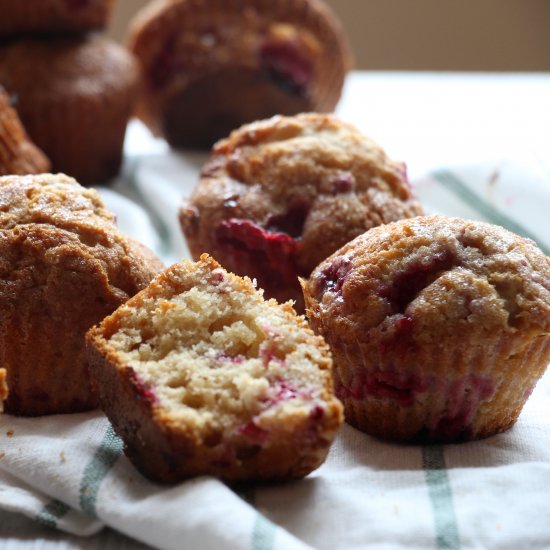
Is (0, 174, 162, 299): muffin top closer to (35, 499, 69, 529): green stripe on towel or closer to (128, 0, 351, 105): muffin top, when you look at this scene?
(35, 499, 69, 529): green stripe on towel

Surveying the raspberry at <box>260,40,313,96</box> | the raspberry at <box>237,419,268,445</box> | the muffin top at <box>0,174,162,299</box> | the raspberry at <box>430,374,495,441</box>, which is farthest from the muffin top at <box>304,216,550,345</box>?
the raspberry at <box>260,40,313,96</box>

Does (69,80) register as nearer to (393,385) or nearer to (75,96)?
(75,96)

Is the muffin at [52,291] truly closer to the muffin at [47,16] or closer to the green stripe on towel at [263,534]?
the green stripe on towel at [263,534]

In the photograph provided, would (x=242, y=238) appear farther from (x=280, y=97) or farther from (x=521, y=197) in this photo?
(x=280, y=97)

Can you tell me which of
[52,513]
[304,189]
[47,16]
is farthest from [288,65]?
[52,513]

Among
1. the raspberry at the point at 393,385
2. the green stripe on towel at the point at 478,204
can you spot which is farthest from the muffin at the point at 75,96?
the raspberry at the point at 393,385

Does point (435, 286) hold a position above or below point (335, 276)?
above
